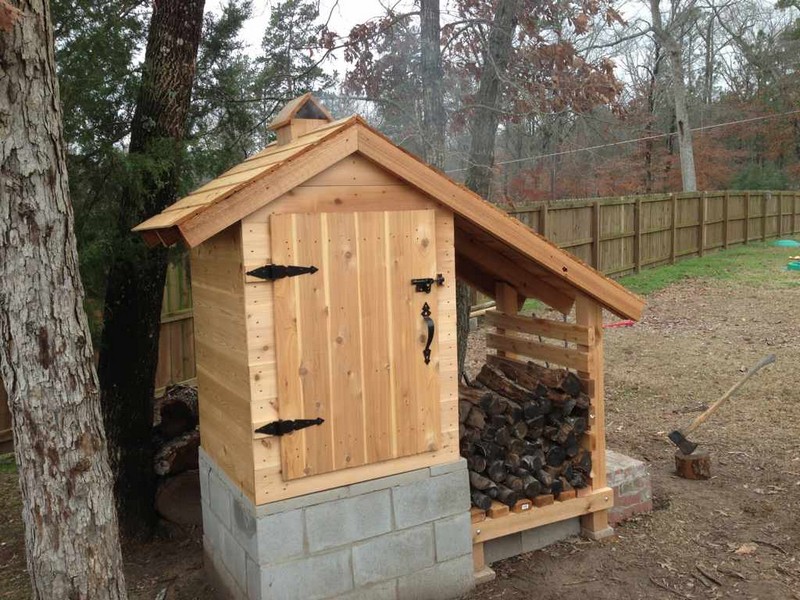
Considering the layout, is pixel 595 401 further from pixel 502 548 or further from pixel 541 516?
pixel 502 548

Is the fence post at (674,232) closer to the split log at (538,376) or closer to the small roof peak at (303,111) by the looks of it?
the split log at (538,376)

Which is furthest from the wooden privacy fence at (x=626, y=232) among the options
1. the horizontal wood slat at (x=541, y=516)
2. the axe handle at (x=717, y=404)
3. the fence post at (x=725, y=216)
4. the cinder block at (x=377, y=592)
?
the axe handle at (x=717, y=404)

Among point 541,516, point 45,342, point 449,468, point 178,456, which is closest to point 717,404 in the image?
point 541,516

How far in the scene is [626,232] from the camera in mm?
16812

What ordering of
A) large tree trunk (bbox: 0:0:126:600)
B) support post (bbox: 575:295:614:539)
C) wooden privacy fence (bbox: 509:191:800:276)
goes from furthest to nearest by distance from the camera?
1. wooden privacy fence (bbox: 509:191:800:276)
2. support post (bbox: 575:295:614:539)
3. large tree trunk (bbox: 0:0:126:600)

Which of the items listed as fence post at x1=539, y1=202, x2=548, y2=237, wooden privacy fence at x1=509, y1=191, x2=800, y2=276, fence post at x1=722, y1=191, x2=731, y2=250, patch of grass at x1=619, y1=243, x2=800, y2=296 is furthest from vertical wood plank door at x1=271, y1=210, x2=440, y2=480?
fence post at x1=722, y1=191, x2=731, y2=250

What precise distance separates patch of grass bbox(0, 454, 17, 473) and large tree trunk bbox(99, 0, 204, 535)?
2029mm

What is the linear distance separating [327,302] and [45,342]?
1336 mm

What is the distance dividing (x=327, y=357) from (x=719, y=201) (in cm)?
2040

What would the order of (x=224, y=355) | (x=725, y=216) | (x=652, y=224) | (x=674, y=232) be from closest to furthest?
(x=224, y=355), (x=652, y=224), (x=674, y=232), (x=725, y=216)

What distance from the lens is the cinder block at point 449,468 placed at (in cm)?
423

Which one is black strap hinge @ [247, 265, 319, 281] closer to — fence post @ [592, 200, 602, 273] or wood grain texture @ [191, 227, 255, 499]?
wood grain texture @ [191, 227, 255, 499]

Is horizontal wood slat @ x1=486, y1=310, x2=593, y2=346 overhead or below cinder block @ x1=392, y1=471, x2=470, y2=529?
overhead

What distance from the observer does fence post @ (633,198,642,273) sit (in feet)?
56.1
